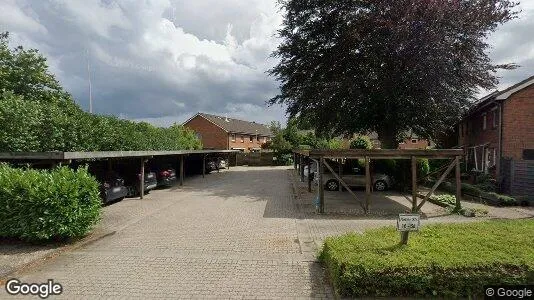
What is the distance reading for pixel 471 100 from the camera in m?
22.0

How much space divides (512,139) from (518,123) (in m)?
0.81

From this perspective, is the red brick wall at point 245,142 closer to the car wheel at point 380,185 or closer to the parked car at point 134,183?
the car wheel at point 380,185

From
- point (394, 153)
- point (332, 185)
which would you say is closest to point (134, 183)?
point (332, 185)

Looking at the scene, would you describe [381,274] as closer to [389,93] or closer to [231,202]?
[231,202]

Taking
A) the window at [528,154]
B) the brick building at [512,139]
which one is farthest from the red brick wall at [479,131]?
the window at [528,154]

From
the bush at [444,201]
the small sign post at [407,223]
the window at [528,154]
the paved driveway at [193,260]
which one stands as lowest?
the paved driveway at [193,260]

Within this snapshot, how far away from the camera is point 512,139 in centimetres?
1814

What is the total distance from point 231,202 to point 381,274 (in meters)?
10.7

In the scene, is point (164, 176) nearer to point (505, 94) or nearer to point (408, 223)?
point (408, 223)

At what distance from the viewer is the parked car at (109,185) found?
13359 mm

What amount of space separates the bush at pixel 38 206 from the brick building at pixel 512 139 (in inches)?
697

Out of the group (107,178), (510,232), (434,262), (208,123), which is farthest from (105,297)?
(208,123)

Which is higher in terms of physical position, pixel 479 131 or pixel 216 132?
pixel 216 132

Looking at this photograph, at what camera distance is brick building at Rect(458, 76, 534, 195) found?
1664 centimetres
